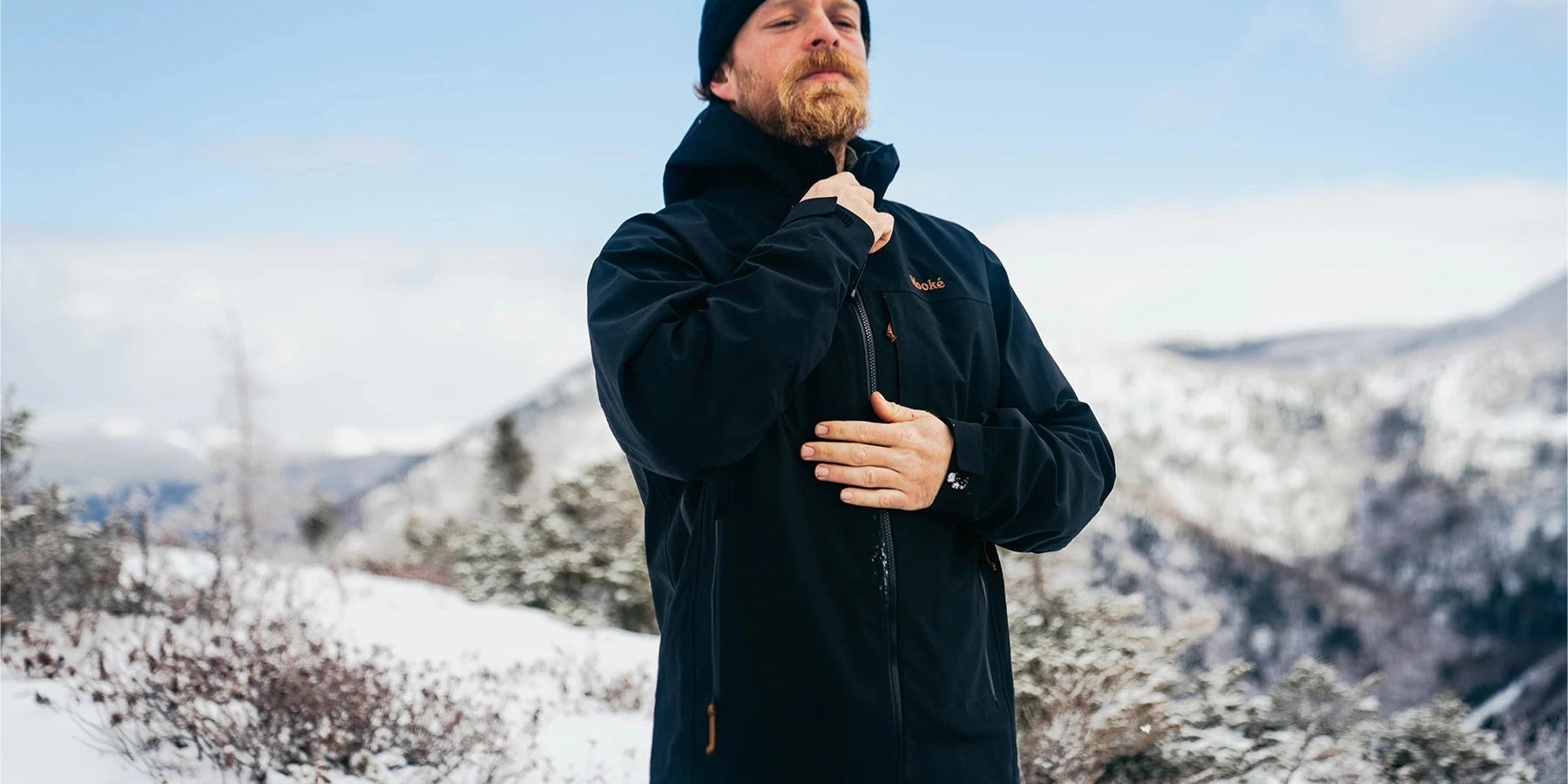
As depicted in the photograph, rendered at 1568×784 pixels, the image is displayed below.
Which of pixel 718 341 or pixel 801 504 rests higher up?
pixel 718 341

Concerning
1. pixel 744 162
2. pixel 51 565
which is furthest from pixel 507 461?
pixel 744 162

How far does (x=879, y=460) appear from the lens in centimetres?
171

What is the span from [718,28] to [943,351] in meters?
0.92

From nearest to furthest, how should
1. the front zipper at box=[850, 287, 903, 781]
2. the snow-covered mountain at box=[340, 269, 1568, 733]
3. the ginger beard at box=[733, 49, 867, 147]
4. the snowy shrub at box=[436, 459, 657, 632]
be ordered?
the front zipper at box=[850, 287, 903, 781] → the ginger beard at box=[733, 49, 867, 147] → the snowy shrub at box=[436, 459, 657, 632] → the snow-covered mountain at box=[340, 269, 1568, 733]

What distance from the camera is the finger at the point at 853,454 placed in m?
1.71

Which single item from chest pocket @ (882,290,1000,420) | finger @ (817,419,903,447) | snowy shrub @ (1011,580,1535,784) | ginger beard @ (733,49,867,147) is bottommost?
snowy shrub @ (1011,580,1535,784)

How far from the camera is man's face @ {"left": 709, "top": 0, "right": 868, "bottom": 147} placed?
2035 millimetres

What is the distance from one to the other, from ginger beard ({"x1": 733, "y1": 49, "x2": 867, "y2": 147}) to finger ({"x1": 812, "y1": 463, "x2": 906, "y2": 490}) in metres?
0.74

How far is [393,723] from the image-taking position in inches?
169

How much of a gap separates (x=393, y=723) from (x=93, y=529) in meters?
3.73

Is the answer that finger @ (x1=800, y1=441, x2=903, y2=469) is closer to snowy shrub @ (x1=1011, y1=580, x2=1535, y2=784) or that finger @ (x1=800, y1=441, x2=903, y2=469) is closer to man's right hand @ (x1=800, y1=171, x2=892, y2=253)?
man's right hand @ (x1=800, y1=171, x2=892, y2=253)

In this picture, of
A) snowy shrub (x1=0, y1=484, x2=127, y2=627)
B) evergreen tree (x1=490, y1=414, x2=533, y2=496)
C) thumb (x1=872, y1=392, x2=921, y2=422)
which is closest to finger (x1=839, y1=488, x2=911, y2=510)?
thumb (x1=872, y1=392, x2=921, y2=422)

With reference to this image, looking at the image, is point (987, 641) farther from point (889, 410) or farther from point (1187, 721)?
point (1187, 721)

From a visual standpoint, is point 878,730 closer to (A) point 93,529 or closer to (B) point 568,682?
(B) point 568,682
